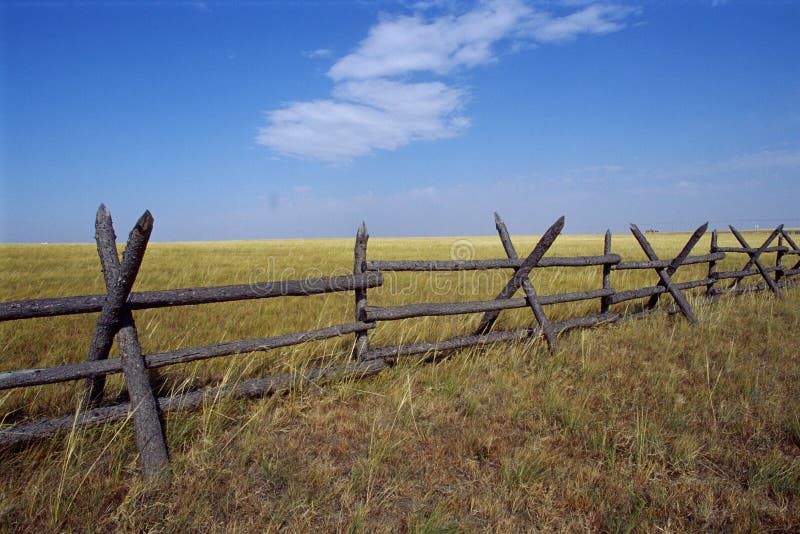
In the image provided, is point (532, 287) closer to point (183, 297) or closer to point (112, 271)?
point (183, 297)

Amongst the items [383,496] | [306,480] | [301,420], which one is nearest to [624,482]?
[383,496]

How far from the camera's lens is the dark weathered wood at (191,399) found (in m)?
2.73

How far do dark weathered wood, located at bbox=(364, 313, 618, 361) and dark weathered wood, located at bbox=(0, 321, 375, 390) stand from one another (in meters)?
0.35

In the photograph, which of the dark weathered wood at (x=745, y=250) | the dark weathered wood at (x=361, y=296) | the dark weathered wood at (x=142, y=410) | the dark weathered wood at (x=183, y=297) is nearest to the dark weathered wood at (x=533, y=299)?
the dark weathered wood at (x=361, y=296)

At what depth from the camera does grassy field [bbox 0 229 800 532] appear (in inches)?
91.9

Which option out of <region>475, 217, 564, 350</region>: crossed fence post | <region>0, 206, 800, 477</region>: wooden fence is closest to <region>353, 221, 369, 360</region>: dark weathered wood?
<region>0, 206, 800, 477</region>: wooden fence

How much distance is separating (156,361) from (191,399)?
1.30ft

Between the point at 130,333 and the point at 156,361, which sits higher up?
the point at 130,333

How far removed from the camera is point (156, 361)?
3137mm

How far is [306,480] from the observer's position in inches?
104

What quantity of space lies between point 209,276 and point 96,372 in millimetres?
8927

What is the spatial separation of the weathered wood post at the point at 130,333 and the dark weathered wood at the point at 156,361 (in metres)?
0.13

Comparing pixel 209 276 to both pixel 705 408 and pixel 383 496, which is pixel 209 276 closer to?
pixel 383 496

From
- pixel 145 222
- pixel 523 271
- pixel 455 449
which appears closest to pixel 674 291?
pixel 523 271
